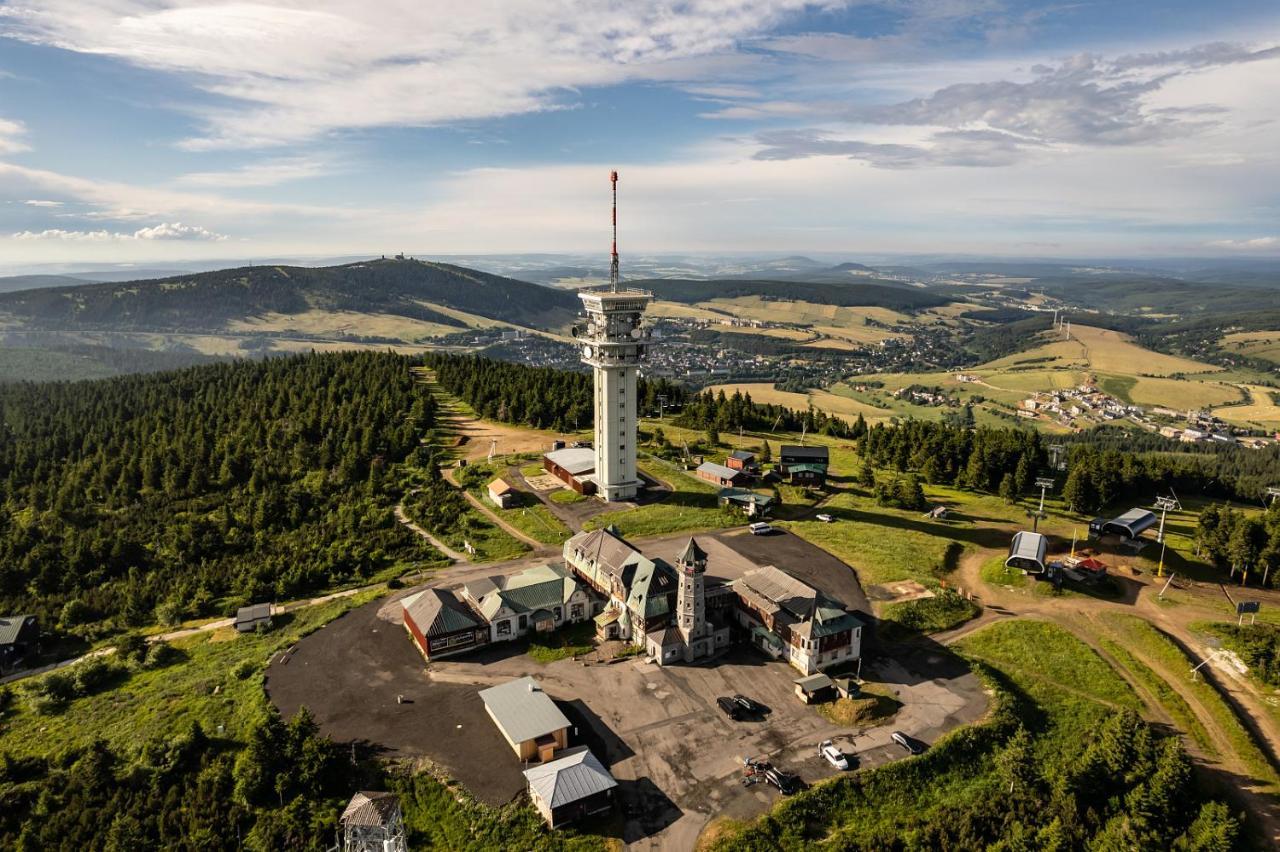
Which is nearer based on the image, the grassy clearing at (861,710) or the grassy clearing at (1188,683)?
the grassy clearing at (1188,683)

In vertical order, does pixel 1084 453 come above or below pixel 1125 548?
above

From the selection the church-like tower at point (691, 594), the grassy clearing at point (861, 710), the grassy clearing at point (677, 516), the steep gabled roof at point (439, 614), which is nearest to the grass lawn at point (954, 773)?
the grassy clearing at point (861, 710)

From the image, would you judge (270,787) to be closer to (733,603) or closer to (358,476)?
(733,603)

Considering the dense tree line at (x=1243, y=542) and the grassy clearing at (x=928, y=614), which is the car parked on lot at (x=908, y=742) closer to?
the grassy clearing at (x=928, y=614)

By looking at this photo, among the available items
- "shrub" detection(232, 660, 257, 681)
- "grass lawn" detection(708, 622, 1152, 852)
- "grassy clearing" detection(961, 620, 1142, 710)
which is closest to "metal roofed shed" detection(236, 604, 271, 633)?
"shrub" detection(232, 660, 257, 681)

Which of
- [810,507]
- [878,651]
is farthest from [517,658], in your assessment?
[810,507]
